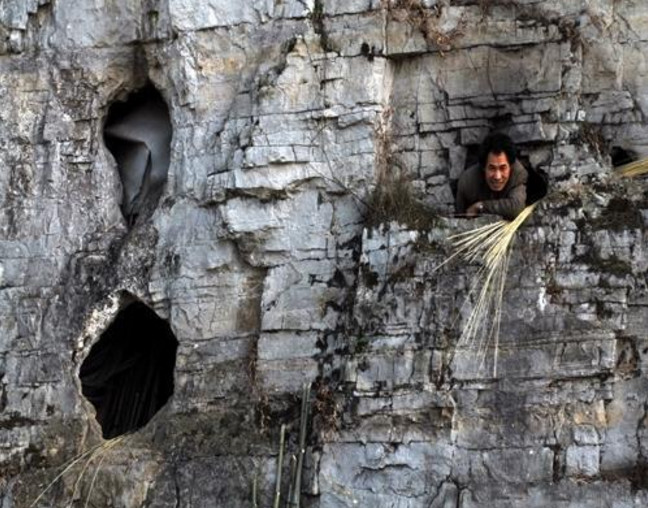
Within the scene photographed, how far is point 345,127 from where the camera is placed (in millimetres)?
10867

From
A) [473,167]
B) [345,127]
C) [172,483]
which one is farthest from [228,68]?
[172,483]

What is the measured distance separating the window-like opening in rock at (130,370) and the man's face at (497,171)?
8.49ft

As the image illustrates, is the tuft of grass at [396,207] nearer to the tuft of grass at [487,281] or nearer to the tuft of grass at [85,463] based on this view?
the tuft of grass at [487,281]

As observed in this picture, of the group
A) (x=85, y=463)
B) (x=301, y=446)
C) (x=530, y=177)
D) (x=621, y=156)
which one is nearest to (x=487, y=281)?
(x=530, y=177)

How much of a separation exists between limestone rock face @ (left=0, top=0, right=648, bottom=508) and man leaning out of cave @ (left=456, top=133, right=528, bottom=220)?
183 millimetres

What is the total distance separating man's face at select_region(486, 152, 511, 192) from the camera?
1049 centimetres

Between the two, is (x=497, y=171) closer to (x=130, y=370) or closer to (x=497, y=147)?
(x=497, y=147)

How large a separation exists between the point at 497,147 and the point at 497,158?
7 cm

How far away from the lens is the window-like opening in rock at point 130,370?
11.8m

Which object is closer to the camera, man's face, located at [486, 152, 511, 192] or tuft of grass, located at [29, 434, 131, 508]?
man's face, located at [486, 152, 511, 192]

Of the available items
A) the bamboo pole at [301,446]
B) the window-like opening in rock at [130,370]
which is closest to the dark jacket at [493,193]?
the bamboo pole at [301,446]

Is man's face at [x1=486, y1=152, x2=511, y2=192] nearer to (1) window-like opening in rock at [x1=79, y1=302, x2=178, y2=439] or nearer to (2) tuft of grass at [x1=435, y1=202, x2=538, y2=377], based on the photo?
(2) tuft of grass at [x1=435, y1=202, x2=538, y2=377]

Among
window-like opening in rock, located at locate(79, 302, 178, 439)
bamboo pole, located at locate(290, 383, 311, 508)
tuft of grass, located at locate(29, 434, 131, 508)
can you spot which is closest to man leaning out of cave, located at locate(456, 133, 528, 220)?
bamboo pole, located at locate(290, 383, 311, 508)

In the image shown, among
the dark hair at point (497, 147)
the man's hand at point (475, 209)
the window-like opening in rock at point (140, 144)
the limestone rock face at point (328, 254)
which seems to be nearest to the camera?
the limestone rock face at point (328, 254)
